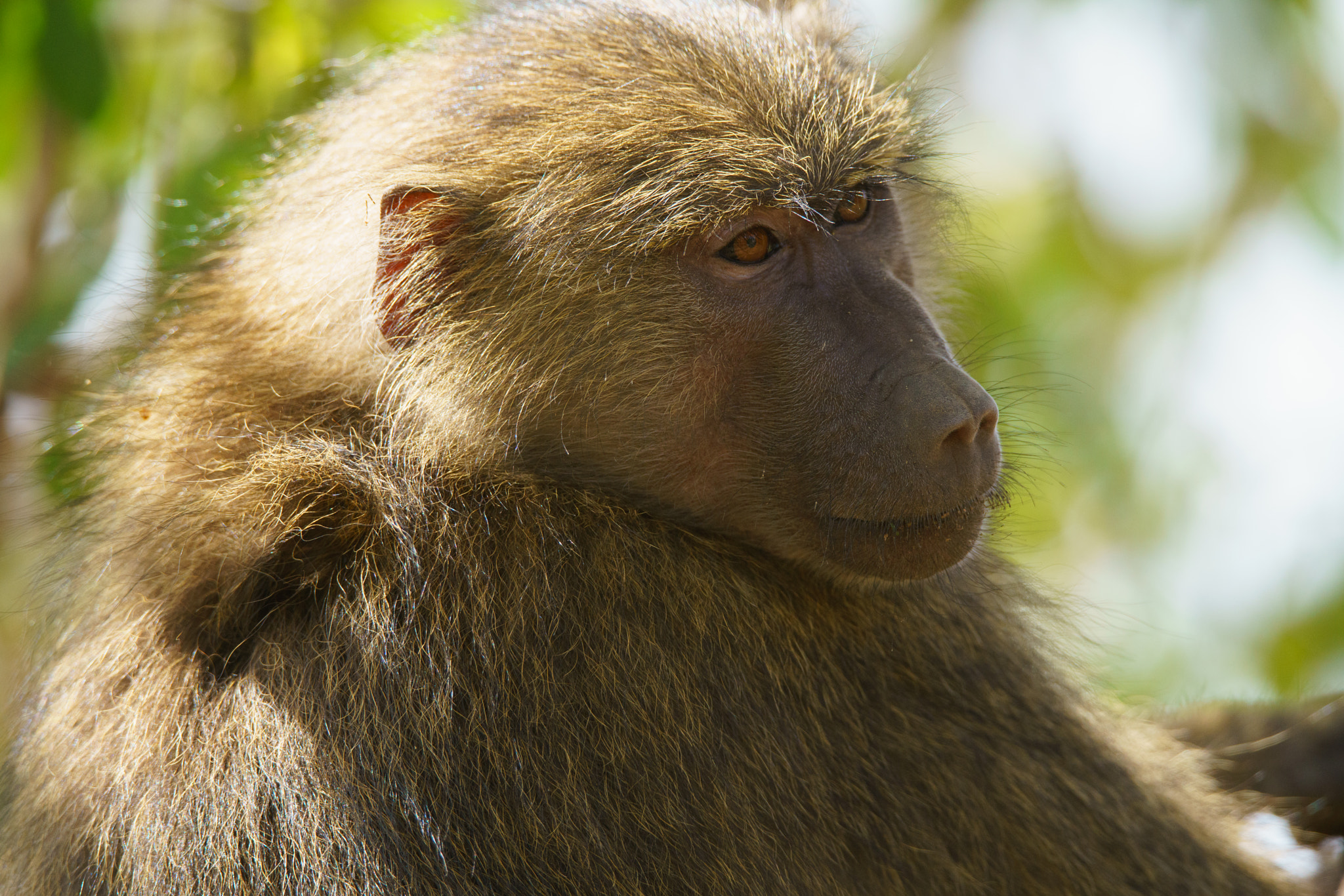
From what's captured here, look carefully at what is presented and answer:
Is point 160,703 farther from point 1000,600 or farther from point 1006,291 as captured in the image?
point 1006,291

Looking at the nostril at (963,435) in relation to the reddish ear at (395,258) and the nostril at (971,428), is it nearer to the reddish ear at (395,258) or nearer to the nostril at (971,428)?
the nostril at (971,428)

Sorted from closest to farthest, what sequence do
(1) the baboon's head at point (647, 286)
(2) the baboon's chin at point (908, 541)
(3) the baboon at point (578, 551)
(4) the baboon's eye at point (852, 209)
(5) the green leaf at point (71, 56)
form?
(3) the baboon at point (578, 551) < (2) the baboon's chin at point (908, 541) < (1) the baboon's head at point (647, 286) < (4) the baboon's eye at point (852, 209) < (5) the green leaf at point (71, 56)

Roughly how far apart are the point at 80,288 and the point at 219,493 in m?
1.49

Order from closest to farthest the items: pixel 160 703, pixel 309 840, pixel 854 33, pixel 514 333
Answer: pixel 309 840 < pixel 160 703 < pixel 514 333 < pixel 854 33

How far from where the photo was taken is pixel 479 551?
2.52 m

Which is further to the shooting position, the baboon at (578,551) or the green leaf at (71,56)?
the green leaf at (71,56)

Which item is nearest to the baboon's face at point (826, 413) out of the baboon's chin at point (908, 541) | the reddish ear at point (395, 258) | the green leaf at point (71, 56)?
Result: the baboon's chin at point (908, 541)

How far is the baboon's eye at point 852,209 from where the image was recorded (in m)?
2.95

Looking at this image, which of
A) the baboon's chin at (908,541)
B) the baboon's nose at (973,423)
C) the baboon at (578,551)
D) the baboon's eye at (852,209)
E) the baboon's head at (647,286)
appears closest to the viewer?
the baboon at (578,551)

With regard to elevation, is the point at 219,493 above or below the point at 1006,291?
above

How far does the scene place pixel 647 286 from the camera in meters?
2.77

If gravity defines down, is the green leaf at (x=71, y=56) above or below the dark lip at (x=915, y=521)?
above

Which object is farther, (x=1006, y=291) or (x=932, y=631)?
(x=1006, y=291)

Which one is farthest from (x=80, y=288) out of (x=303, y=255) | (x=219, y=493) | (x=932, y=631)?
(x=932, y=631)
